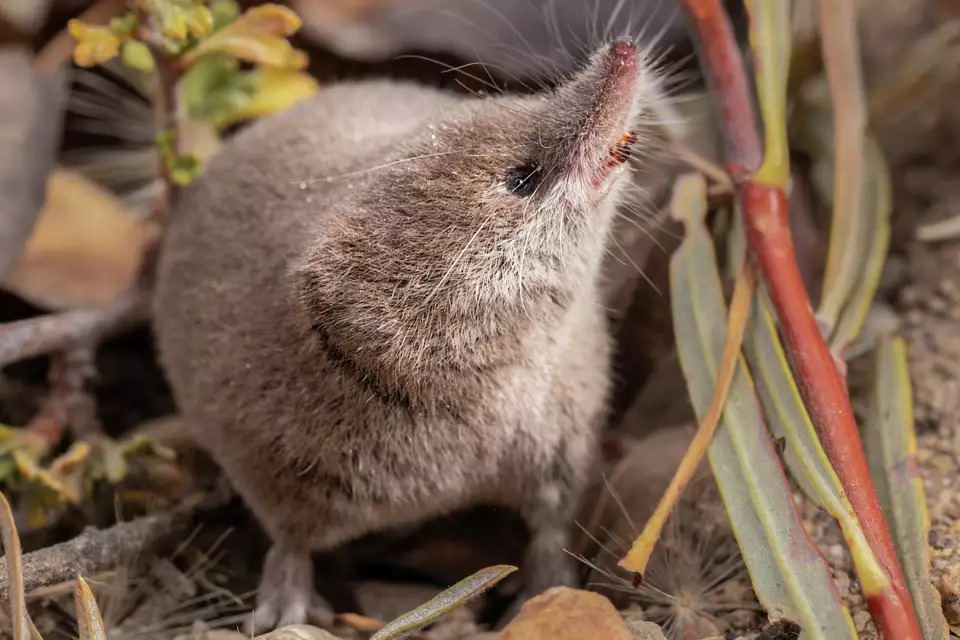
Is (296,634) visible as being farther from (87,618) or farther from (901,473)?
(901,473)

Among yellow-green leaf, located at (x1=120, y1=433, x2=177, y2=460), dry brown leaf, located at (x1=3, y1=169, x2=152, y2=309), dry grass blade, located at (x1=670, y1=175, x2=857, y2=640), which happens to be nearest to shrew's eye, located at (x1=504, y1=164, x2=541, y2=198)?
dry grass blade, located at (x1=670, y1=175, x2=857, y2=640)

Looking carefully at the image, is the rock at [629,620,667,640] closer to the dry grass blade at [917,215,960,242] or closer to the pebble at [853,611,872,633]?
the pebble at [853,611,872,633]

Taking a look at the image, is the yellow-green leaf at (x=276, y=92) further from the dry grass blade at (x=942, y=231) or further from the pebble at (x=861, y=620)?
the pebble at (x=861, y=620)

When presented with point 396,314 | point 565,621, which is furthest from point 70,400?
point 565,621

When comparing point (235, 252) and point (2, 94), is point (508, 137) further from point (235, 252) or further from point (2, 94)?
point (2, 94)

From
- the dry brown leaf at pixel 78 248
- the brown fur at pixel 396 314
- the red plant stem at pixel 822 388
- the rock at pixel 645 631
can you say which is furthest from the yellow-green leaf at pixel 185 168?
the rock at pixel 645 631
